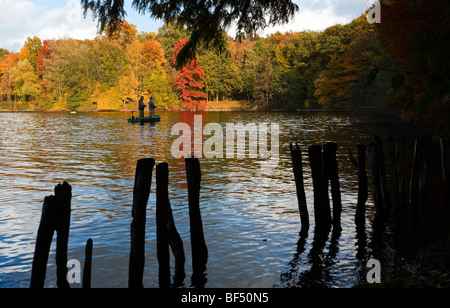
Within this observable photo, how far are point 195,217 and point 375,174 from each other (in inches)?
217

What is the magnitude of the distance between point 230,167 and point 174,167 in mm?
2762

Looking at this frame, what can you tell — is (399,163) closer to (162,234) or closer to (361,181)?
(361,181)

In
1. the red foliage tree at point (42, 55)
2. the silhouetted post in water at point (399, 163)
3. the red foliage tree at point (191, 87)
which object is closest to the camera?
the silhouetted post in water at point (399, 163)

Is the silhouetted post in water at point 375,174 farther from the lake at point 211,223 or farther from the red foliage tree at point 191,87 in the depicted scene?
the red foliage tree at point 191,87

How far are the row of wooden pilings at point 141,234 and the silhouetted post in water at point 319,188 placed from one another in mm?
3229

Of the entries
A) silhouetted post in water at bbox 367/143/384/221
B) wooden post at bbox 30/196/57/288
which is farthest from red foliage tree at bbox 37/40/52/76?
wooden post at bbox 30/196/57/288

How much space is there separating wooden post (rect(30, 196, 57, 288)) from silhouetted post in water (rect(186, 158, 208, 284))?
2691 millimetres

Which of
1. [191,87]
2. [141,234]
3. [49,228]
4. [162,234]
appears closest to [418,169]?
[162,234]

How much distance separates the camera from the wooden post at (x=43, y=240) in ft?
21.9

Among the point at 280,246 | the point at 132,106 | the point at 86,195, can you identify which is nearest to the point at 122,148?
the point at 86,195

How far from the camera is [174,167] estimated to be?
914 inches

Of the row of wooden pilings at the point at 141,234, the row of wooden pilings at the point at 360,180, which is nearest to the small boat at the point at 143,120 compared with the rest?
the row of wooden pilings at the point at 360,180

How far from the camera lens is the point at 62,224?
7047 millimetres
